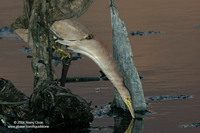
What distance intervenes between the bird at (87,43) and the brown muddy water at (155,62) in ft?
2.32

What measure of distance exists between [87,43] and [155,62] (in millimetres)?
3860

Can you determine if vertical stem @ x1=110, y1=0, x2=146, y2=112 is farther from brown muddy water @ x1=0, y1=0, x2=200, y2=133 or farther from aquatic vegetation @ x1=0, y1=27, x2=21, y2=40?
aquatic vegetation @ x1=0, y1=27, x2=21, y2=40

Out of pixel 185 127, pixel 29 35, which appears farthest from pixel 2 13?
pixel 185 127

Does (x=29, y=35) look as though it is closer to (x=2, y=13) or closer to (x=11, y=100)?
(x=11, y=100)

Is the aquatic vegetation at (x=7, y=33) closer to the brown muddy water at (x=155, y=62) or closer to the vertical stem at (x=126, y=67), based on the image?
the brown muddy water at (x=155, y=62)

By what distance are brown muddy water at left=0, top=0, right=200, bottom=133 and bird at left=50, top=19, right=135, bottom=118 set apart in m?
0.71

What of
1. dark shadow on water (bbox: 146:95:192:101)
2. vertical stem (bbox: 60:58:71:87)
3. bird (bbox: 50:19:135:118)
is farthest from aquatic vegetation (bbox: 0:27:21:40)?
bird (bbox: 50:19:135:118)

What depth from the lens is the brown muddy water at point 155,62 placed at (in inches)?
495

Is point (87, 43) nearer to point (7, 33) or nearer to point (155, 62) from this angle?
point (155, 62)

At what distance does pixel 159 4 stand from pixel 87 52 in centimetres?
1331

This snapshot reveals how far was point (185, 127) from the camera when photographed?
11758mm

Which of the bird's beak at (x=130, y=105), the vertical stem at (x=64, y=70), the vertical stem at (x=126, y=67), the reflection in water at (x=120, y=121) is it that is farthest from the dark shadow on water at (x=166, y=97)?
the vertical stem at (x=64, y=70)

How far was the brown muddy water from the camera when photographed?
12.6 m

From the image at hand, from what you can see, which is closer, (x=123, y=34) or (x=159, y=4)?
(x=123, y=34)
